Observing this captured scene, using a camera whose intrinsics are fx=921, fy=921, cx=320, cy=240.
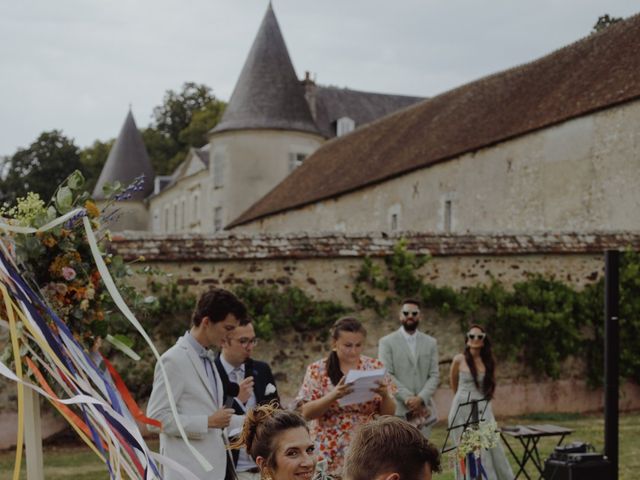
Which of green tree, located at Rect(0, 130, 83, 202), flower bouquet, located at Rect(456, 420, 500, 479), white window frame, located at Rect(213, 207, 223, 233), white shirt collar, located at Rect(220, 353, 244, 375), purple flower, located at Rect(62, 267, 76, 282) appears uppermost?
green tree, located at Rect(0, 130, 83, 202)

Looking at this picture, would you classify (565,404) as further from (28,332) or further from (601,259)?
(28,332)

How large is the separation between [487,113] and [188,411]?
22964 millimetres

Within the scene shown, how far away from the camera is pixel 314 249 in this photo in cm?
1470

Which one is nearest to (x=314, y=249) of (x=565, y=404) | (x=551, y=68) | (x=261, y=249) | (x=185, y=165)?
(x=261, y=249)

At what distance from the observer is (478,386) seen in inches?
349

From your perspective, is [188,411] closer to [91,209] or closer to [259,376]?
[91,209]

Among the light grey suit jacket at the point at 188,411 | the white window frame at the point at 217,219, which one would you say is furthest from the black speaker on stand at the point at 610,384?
the white window frame at the point at 217,219

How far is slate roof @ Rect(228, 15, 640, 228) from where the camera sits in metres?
22.3

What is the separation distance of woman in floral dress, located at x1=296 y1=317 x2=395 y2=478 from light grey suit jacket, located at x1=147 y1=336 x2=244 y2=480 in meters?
1.21

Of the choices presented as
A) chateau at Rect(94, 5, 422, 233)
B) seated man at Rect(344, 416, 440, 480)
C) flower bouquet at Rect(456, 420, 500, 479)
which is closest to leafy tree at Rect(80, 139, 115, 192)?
chateau at Rect(94, 5, 422, 233)

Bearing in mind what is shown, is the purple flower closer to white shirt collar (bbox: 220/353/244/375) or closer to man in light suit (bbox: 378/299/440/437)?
white shirt collar (bbox: 220/353/244/375)

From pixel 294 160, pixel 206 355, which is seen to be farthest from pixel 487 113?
pixel 206 355

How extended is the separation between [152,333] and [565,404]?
683 cm

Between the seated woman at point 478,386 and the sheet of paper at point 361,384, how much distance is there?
288cm
